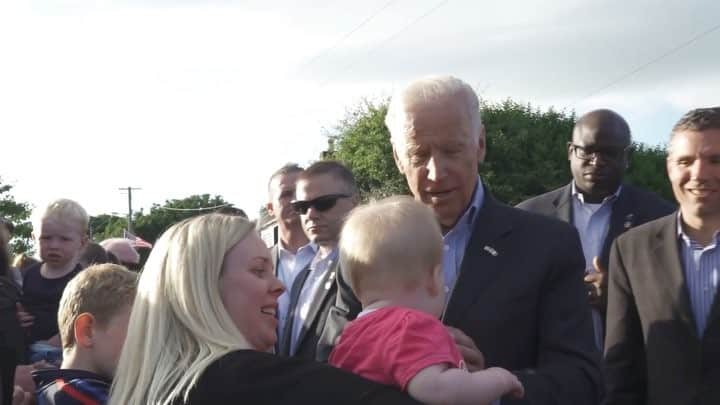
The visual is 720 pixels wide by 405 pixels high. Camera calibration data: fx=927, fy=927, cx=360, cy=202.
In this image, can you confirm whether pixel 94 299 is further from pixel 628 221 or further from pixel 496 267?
pixel 628 221

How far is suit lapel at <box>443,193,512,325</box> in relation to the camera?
10.6ft

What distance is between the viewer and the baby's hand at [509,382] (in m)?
2.70

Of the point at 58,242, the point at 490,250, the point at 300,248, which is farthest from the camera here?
the point at 300,248

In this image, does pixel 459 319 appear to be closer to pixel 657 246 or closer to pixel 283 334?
pixel 657 246

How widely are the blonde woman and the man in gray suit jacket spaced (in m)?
2.19

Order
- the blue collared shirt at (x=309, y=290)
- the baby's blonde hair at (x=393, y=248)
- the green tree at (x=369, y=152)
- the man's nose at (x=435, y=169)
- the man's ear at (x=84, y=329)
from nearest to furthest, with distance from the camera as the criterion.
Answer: the baby's blonde hair at (x=393, y=248) → the man's nose at (x=435, y=169) → the man's ear at (x=84, y=329) → the blue collared shirt at (x=309, y=290) → the green tree at (x=369, y=152)

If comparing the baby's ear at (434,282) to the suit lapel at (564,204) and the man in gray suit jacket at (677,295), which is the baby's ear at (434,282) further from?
the suit lapel at (564,204)

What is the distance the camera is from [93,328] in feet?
12.9

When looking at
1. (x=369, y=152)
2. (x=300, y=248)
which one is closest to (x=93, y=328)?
(x=300, y=248)

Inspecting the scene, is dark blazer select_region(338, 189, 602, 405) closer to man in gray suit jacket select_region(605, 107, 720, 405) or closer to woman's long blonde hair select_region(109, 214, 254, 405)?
woman's long blonde hair select_region(109, 214, 254, 405)

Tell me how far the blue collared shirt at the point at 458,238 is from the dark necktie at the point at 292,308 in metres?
2.08

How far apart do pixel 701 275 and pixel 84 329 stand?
282 cm

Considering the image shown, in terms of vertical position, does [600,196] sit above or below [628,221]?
above

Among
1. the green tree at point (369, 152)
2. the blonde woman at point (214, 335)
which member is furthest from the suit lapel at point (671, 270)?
the green tree at point (369, 152)
